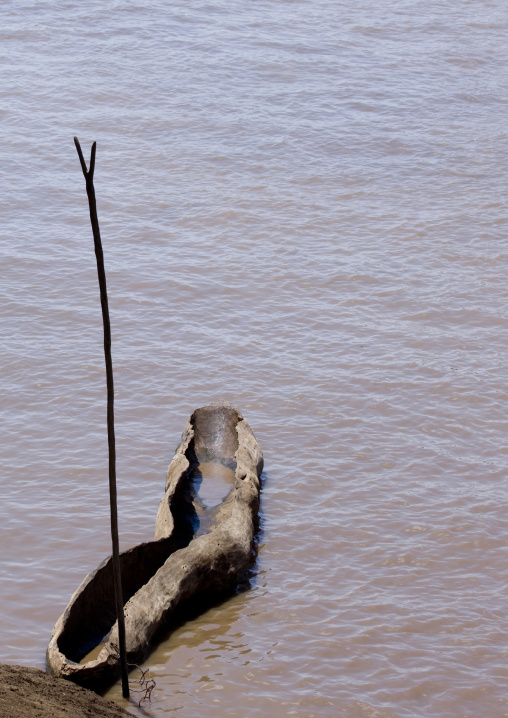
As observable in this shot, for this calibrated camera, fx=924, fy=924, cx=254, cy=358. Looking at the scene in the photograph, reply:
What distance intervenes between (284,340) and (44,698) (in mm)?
5868

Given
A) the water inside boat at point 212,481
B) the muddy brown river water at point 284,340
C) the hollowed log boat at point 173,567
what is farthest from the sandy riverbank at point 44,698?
the water inside boat at point 212,481

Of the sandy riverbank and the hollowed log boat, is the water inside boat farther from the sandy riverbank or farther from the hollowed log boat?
the sandy riverbank

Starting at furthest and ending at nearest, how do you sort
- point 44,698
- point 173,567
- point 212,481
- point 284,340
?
1. point 284,340
2. point 212,481
3. point 173,567
4. point 44,698

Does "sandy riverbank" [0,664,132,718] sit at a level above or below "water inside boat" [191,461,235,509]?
above

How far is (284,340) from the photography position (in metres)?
10.1

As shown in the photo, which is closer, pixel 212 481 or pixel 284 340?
pixel 212 481

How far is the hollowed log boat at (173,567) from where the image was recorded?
539 cm

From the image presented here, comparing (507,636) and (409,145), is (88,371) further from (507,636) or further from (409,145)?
(409,145)

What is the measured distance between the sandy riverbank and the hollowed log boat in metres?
0.15

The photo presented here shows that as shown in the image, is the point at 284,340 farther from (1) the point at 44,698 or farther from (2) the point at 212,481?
(1) the point at 44,698

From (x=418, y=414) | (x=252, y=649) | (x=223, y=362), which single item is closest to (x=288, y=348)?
(x=223, y=362)

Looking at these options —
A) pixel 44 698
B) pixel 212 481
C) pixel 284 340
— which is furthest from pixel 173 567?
pixel 284 340

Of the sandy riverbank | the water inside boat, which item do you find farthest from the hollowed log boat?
the sandy riverbank

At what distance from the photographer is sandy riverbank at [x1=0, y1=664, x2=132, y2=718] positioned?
4531 mm
